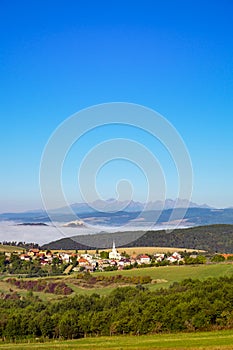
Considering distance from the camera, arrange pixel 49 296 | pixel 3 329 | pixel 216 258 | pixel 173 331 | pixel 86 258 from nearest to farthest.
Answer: pixel 173 331 < pixel 3 329 < pixel 49 296 < pixel 216 258 < pixel 86 258

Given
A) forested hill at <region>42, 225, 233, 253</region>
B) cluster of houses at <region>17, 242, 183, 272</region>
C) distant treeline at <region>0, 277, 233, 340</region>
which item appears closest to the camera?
distant treeline at <region>0, 277, 233, 340</region>

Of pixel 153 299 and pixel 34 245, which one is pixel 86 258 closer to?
pixel 34 245

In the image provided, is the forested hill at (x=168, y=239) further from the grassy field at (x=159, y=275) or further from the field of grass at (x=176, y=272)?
the field of grass at (x=176, y=272)

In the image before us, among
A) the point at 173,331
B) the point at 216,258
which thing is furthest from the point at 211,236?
the point at 173,331

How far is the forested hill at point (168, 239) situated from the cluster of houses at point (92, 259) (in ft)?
6.56

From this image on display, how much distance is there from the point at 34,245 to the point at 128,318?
144ft

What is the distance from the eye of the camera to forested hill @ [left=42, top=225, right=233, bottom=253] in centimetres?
6981

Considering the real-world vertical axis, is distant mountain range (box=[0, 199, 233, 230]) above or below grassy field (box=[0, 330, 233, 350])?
above

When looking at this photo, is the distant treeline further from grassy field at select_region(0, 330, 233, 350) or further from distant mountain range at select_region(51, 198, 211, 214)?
distant mountain range at select_region(51, 198, 211, 214)

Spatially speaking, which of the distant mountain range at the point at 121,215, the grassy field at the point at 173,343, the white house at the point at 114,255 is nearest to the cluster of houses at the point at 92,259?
the white house at the point at 114,255

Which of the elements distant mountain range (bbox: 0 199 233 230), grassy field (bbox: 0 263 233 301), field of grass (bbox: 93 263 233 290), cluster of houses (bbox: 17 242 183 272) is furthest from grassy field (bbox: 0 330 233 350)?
cluster of houses (bbox: 17 242 183 272)

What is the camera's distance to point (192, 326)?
27.8 metres

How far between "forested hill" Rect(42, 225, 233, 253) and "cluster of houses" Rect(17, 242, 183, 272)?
2.00 m

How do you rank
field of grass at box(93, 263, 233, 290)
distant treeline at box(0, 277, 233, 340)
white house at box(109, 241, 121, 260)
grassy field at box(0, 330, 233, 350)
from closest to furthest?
grassy field at box(0, 330, 233, 350), distant treeline at box(0, 277, 233, 340), field of grass at box(93, 263, 233, 290), white house at box(109, 241, 121, 260)
